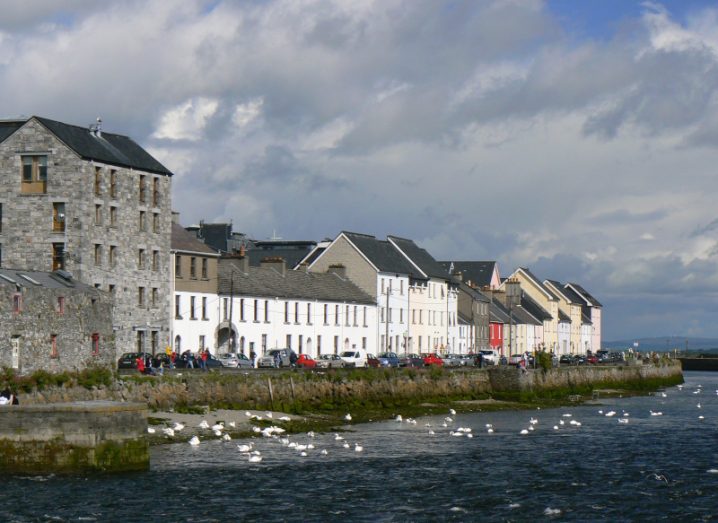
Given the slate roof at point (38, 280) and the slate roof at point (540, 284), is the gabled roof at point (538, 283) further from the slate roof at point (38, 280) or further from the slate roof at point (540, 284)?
the slate roof at point (38, 280)

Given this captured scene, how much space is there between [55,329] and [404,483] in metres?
21.9

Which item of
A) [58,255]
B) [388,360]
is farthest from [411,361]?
[58,255]

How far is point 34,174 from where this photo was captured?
3191 inches

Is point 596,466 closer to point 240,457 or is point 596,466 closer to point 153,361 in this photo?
point 240,457

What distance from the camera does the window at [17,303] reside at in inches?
2020

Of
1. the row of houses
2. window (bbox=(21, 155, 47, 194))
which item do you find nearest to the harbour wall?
the row of houses

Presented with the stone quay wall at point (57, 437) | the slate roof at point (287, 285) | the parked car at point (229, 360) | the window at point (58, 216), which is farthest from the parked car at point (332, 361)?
the stone quay wall at point (57, 437)

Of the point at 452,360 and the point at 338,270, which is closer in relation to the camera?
the point at 452,360

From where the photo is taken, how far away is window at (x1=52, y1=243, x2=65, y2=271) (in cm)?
8027

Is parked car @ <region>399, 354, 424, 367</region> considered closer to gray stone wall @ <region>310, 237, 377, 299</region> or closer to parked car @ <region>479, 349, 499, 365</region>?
parked car @ <region>479, 349, 499, 365</region>

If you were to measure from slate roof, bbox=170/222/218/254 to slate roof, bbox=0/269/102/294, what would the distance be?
26.4m

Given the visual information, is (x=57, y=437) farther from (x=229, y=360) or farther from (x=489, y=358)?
(x=489, y=358)

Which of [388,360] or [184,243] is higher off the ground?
[184,243]

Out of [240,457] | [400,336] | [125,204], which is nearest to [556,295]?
[400,336]
